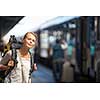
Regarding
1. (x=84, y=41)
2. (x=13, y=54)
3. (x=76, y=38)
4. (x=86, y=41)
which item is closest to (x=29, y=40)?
(x=13, y=54)

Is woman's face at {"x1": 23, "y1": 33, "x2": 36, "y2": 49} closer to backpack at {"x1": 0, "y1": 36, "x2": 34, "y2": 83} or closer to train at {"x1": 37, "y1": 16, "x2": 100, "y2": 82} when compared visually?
backpack at {"x1": 0, "y1": 36, "x2": 34, "y2": 83}

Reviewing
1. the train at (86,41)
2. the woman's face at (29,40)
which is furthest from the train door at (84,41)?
the woman's face at (29,40)

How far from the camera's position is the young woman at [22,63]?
14.7ft

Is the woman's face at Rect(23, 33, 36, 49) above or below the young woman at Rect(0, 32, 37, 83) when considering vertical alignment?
above

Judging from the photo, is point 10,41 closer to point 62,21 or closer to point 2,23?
point 2,23

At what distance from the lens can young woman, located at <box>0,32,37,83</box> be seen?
4.48 metres

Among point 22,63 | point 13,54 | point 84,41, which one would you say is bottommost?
point 22,63

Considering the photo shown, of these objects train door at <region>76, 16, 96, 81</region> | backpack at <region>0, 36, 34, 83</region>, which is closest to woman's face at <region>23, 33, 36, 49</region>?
backpack at <region>0, 36, 34, 83</region>

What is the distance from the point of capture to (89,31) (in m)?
8.26

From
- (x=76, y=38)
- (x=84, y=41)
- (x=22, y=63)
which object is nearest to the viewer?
(x=22, y=63)

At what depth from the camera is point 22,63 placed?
14.8ft

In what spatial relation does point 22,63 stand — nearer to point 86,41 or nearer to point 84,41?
point 86,41
